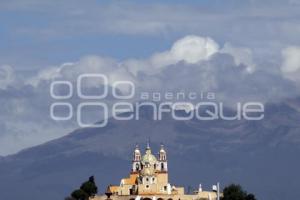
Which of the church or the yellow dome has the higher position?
the yellow dome

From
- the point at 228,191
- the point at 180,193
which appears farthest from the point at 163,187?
the point at 228,191

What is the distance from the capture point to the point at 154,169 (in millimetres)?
196500

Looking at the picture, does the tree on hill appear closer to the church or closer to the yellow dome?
the church

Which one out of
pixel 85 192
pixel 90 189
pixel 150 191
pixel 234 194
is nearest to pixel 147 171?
pixel 150 191

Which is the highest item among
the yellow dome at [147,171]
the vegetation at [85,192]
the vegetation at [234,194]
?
the yellow dome at [147,171]

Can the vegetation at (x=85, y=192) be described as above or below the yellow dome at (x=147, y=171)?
below

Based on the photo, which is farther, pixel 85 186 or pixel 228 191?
pixel 85 186

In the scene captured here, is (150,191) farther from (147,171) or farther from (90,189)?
(90,189)

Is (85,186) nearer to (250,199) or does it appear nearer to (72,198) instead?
(72,198)

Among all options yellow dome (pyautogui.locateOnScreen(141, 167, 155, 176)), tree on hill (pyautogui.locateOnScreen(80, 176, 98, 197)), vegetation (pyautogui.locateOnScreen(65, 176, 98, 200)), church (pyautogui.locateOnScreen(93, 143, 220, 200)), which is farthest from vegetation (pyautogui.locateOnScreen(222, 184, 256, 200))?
tree on hill (pyautogui.locateOnScreen(80, 176, 98, 197))

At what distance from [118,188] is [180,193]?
9372 millimetres

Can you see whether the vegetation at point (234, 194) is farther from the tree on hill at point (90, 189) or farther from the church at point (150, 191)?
the tree on hill at point (90, 189)

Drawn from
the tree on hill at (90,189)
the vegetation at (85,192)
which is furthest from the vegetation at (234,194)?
the tree on hill at (90,189)

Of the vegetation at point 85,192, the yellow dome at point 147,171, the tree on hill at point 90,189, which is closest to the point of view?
the vegetation at point 85,192
